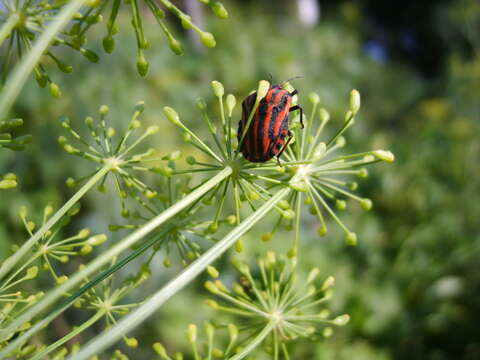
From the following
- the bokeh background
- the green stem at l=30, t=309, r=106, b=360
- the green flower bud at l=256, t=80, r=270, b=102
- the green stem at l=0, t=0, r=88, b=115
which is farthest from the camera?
the bokeh background

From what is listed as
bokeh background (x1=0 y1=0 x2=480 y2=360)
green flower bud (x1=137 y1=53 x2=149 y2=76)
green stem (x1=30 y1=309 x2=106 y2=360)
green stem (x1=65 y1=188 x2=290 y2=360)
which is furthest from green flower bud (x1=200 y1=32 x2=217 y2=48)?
bokeh background (x1=0 y1=0 x2=480 y2=360)

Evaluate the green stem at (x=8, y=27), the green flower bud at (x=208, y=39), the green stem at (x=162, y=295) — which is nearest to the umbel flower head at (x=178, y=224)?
the green stem at (x=162, y=295)

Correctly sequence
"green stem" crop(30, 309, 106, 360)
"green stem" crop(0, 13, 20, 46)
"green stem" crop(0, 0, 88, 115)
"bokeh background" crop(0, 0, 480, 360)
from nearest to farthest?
1. "green stem" crop(0, 0, 88, 115)
2. "green stem" crop(0, 13, 20, 46)
3. "green stem" crop(30, 309, 106, 360)
4. "bokeh background" crop(0, 0, 480, 360)

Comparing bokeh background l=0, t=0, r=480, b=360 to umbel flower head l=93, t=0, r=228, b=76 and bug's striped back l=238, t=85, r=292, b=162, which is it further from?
umbel flower head l=93, t=0, r=228, b=76

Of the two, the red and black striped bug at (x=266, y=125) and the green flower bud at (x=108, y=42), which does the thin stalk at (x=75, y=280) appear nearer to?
the red and black striped bug at (x=266, y=125)

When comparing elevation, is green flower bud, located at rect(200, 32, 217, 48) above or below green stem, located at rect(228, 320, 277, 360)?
above
